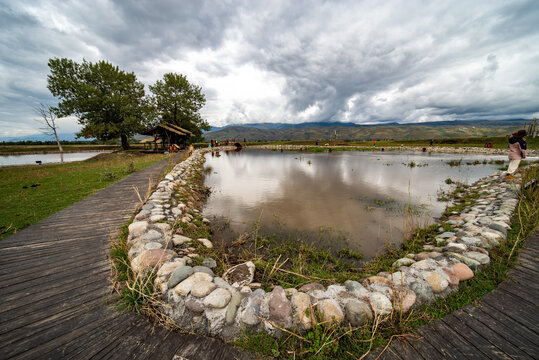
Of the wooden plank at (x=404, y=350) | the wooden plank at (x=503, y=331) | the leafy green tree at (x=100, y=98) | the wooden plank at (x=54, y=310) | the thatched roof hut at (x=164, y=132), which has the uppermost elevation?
the leafy green tree at (x=100, y=98)

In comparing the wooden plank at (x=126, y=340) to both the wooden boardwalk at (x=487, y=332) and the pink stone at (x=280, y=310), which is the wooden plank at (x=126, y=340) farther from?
the wooden boardwalk at (x=487, y=332)

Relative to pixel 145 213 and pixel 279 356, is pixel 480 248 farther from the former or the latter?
pixel 145 213

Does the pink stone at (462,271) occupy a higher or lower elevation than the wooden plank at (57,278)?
lower

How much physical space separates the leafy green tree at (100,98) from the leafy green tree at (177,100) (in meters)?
4.01

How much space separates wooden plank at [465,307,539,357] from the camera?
220cm

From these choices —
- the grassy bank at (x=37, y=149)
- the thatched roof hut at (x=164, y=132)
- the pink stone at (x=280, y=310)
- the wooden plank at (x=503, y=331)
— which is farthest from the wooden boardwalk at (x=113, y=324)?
the grassy bank at (x=37, y=149)

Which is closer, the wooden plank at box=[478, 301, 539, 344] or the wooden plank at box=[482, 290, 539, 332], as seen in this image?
the wooden plank at box=[478, 301, 539, 344]

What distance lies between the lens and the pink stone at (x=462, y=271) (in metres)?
3.27

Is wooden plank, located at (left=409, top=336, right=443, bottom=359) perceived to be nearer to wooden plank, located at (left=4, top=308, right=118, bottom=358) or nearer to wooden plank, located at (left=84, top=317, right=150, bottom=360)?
wooden plank, located at (left=84, top=317, right=150, bottom=360)

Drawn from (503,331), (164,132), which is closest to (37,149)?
(164,132)

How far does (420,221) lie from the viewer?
6.74m

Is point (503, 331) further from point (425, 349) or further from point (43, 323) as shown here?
point (43, 323)

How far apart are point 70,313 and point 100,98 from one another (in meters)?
38.1

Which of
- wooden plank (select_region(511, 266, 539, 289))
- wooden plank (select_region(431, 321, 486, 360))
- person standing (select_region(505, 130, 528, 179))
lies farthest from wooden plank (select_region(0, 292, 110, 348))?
person standing (select_region(505, 130, 528, 179))
